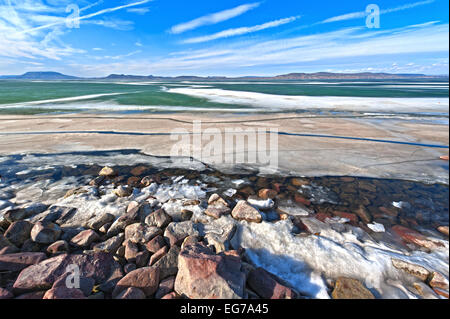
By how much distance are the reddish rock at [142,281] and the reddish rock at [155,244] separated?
516mm

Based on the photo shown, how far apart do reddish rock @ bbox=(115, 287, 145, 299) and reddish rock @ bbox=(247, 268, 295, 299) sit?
1096 millimetres

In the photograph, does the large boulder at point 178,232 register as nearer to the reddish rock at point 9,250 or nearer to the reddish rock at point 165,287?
the reddish rock at point 165,287

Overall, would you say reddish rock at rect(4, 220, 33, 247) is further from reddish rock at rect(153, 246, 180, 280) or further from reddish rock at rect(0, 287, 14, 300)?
reddish rock at rect(153, 246, 180, 280)

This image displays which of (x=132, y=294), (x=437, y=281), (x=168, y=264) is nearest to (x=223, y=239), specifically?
(x=168, y=264)

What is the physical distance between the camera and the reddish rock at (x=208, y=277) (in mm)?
2117

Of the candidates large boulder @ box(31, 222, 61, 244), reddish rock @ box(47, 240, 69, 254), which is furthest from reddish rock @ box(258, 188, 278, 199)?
large boulder @ box(31, 222, 61, 244)

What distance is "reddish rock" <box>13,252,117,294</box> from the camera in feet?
7.50

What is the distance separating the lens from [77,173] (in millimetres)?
5648

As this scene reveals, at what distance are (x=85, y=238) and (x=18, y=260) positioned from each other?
718mm

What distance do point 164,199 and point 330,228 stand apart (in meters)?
3.03

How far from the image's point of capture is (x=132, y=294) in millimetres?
2176

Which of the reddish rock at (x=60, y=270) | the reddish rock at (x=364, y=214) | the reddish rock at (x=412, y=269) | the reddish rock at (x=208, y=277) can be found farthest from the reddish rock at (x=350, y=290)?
the reddish rock at (x=60, y=270)
